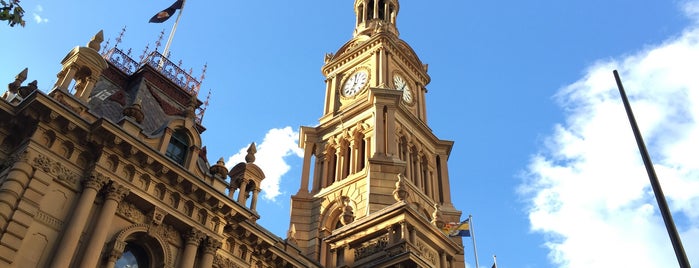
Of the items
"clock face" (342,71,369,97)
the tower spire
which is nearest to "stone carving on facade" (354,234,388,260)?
"clock face" (342,71,369,97)

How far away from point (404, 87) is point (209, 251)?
23.0 meters

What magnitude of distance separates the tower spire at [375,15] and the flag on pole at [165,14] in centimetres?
1657

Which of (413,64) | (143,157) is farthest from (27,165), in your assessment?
(413,64)

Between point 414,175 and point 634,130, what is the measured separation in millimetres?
22962

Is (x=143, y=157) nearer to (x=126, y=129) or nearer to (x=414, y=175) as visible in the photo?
(x=126, y=129)

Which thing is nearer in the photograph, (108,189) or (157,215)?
(108,189)

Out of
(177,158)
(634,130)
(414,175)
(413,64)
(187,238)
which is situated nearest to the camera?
(634,130)

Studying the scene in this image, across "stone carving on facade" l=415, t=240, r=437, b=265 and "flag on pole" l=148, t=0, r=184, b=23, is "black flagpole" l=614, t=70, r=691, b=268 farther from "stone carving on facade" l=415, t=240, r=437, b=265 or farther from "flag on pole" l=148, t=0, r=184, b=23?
"flag on pole" l=148, t=0, r=184, b=23

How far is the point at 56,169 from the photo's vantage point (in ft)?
53.9

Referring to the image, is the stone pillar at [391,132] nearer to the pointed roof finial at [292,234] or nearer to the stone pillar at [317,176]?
the stone pillar at [317,176]

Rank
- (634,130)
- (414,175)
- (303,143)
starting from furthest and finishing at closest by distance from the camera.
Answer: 1. (303,143)
2. (414,175)
3. (634,130)

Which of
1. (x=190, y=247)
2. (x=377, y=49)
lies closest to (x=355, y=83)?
(x=377, y=49)

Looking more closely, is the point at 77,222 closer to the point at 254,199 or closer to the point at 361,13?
the point at 254,199

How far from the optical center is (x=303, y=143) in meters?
37.3
